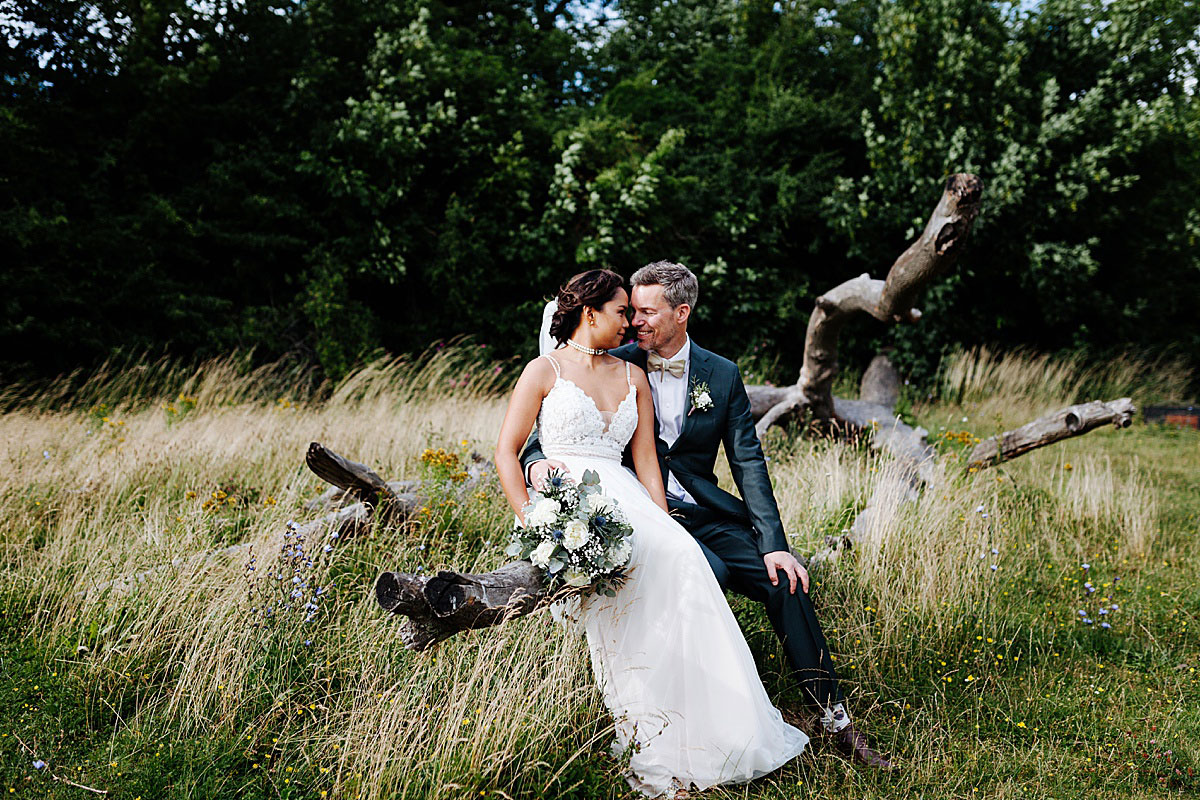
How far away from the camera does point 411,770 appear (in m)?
2.79

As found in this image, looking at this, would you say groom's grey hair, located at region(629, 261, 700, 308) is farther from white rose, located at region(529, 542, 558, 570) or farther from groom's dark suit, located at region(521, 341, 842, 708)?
white rose, located at region(529, 542, 558, 570)

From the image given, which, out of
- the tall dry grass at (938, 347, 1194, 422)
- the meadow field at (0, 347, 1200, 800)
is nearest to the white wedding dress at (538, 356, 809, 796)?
the meadow field at (0, 347, 1200, 800)

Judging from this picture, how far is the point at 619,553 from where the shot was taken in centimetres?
294

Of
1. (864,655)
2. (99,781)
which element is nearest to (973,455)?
(864,655)

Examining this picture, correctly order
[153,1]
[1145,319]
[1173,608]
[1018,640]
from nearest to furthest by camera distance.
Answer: [1018,640] → [1173,608] → [153,1] → [1145,319]

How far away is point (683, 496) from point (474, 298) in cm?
770

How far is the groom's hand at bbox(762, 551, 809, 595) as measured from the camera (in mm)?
3428

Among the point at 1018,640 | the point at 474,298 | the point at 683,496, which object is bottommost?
the point at 1018,640

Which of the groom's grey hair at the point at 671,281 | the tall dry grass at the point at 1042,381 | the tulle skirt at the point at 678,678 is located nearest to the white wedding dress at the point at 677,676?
the tulle skirt at the point at 678,678

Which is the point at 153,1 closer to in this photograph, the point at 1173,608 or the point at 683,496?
the point at 683,496

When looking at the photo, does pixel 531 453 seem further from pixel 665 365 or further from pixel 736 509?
pixel 736 509

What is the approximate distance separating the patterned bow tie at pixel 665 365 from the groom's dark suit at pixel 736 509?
36mm

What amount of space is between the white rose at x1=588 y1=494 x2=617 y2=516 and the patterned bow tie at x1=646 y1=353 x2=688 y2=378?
1.14m

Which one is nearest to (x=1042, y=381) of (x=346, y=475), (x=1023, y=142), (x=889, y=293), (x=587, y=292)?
(x=1023, y=142)
